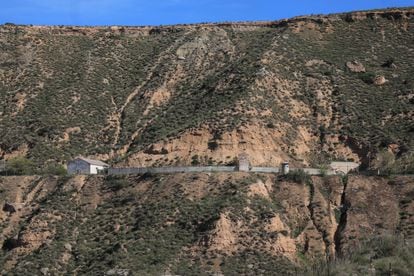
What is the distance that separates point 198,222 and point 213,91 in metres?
21.3

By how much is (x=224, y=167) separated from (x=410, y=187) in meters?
13.6

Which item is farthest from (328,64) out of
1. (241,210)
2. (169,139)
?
(241,210)

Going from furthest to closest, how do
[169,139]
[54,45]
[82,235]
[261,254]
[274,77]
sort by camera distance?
[54,45]
[274,77]
[169,139]
[82,235]
[261,254]

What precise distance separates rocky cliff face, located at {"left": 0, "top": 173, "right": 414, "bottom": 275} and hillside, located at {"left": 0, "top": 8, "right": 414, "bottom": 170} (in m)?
5.34

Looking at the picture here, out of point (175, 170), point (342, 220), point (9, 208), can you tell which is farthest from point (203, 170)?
point (9, 208)

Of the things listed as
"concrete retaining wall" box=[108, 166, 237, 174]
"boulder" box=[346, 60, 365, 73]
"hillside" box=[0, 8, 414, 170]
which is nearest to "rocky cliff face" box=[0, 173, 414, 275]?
"concrete retaining wall" box=[108, 166, 237, 174]

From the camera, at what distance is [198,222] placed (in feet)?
207

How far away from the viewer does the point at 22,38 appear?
3844 inches

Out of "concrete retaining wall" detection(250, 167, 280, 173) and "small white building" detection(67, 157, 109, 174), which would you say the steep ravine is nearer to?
"concrete retaining wall" detection(250, 167, 280, 173)

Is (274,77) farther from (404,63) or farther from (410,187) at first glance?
(410,187)

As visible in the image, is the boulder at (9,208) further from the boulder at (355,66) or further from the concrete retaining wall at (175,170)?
the boulder at (355,66)

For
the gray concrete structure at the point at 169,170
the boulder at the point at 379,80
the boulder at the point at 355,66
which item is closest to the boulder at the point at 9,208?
the gray concrete structure at the point at 169,170

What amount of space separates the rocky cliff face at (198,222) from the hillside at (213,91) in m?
5.34

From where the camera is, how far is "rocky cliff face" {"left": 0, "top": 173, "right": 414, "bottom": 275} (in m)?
60.7
